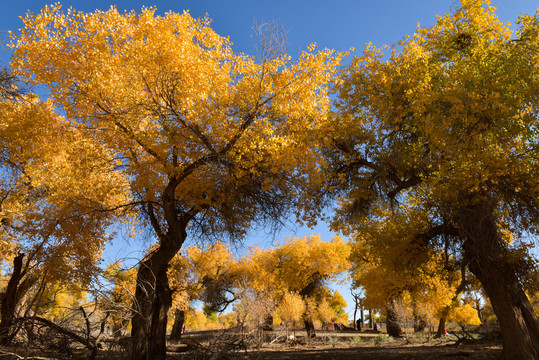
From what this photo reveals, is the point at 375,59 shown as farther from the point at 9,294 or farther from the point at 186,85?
the point at 9,294

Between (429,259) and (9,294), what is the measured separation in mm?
14038

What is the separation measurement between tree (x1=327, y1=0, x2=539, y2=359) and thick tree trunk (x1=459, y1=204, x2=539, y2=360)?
0.02m

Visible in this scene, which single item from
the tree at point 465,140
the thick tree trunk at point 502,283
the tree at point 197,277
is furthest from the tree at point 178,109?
the tree at point 197,277

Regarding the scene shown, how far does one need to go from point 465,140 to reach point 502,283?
3828 mm

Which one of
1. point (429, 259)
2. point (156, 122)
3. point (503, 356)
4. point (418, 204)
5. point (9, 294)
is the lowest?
point (503, 356)

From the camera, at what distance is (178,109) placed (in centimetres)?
788

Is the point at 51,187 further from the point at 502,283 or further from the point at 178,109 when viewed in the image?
the point at 502,283

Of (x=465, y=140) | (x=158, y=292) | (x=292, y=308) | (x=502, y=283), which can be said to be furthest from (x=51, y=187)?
(x=292, y=308)

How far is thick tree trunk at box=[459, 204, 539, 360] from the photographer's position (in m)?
7.79

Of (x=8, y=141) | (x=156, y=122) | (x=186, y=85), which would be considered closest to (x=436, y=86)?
(x=186, y=85)

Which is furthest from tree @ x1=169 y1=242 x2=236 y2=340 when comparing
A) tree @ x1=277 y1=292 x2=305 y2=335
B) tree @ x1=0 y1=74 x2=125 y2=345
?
tree @ x1=0 y1=74 x2=125 y2=345

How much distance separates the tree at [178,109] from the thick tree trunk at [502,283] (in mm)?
4163

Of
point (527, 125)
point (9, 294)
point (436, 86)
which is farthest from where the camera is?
point (9, 294)

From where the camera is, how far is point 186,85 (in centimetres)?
806
